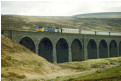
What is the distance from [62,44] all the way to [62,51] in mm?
1897

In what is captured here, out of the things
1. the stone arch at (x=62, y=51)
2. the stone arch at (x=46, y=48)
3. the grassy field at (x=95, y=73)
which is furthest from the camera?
the stone arch at (x=62, y=51)

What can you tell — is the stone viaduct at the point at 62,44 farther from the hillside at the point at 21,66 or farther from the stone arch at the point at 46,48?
the hillside at the point at 21,66

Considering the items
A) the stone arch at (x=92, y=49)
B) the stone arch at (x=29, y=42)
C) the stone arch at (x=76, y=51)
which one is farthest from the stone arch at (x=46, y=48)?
the stone arch at (x=92, y=49)

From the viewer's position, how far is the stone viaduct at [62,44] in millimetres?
39575

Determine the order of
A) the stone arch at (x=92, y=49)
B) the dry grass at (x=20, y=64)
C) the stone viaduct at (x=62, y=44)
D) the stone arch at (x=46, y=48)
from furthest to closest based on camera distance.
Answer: the stone arch at (x=92, y=49), the stone arch at (x=46, y=48), the stone viaduct at (x=62, y=44), the dry grass at (x=20, y=64)

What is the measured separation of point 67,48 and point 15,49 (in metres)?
17.8

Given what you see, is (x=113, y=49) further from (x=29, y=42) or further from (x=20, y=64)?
(x=20, y=64)

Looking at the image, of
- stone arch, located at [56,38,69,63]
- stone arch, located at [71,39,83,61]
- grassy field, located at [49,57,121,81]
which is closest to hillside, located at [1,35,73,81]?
grassy field, located at [49,57,121,81]

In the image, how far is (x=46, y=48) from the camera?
Result: 44.3 m

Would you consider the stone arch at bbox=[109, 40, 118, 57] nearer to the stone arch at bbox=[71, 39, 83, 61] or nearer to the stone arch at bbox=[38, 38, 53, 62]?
the stone arch at bbox=[71, 39, 83, 61]

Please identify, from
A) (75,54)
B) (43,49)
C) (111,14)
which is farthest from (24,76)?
(111,14)

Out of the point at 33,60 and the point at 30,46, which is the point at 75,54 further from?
the point at 33,60

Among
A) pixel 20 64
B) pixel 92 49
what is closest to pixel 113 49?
pixel 92 49

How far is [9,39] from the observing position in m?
35.0
